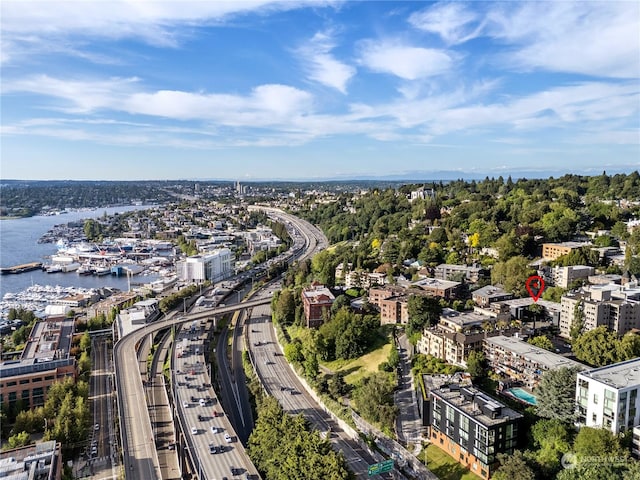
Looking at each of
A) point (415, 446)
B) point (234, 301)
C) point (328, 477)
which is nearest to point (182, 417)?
point (328, 477)

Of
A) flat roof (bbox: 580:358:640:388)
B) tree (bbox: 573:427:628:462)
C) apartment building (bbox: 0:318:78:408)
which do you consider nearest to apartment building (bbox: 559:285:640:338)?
flat roof (bbox: 580:358:640:388)

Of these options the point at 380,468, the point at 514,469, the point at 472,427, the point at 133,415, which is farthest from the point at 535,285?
the point at 133,415

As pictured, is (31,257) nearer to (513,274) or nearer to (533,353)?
(513,274)

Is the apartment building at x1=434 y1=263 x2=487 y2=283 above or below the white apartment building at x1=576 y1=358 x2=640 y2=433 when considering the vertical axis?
above

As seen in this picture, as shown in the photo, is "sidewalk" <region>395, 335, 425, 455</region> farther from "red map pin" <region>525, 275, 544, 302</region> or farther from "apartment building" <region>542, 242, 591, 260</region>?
Result: "apartment building" <region>542, 242, 591, 260</region>

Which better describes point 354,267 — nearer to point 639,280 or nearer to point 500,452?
point 639,280
